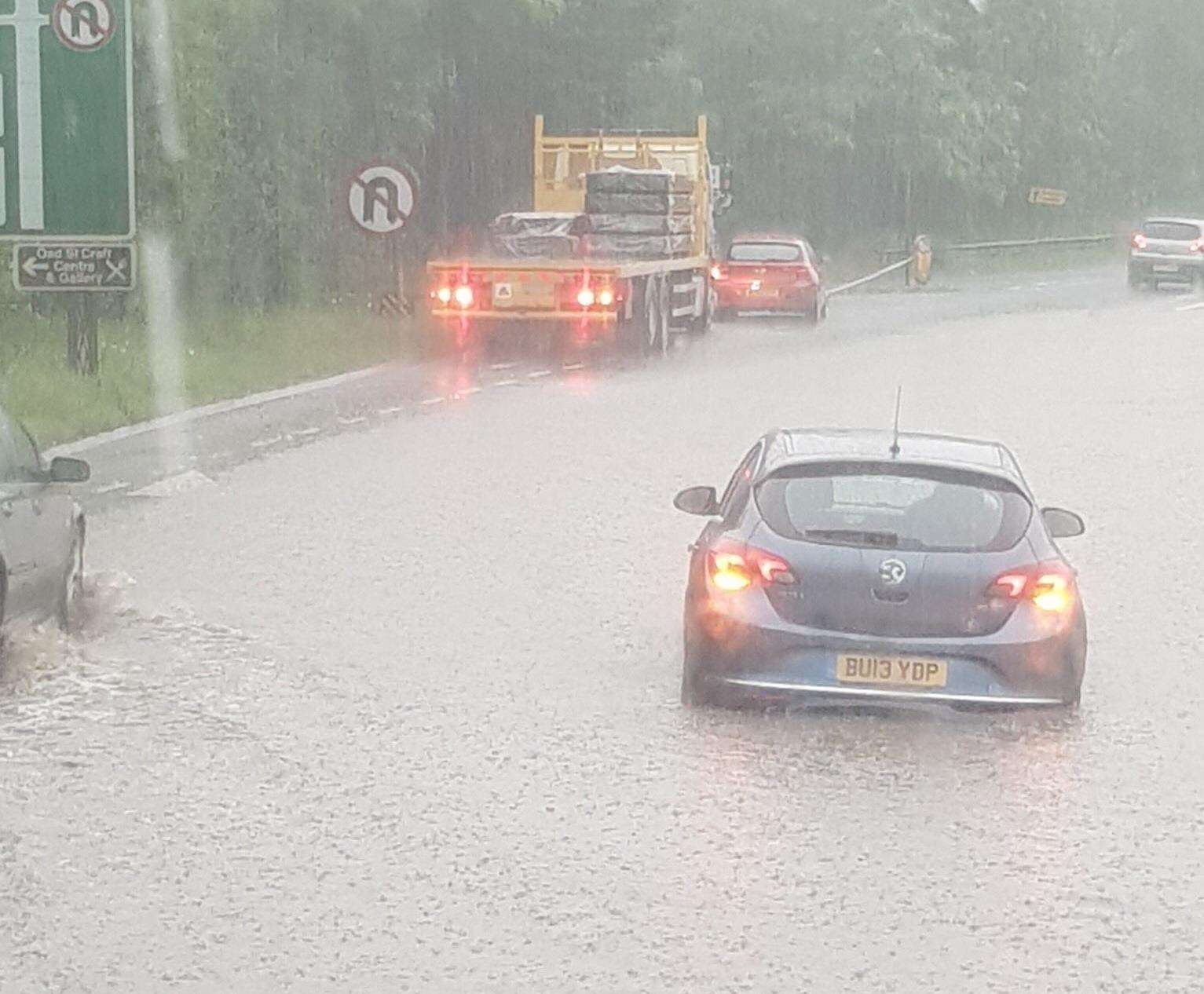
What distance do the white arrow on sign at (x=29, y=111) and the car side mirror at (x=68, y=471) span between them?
12680 millimetres

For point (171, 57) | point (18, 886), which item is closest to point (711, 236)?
point (171, 57)

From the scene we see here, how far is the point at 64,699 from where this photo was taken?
11.0 metres

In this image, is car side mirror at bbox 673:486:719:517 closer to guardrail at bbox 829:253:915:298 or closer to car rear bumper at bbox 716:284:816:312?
car rear bumper at bbox 716:284:816:312

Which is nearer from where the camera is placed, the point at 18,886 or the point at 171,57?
the point at 18,886

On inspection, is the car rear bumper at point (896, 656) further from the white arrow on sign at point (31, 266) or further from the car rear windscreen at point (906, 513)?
the white arrow on sign at point (31, 266)

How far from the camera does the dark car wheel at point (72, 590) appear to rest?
12562 mm

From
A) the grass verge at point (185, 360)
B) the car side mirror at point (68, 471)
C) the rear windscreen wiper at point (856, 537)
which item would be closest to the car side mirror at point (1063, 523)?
the rear windscreen wiper at point (856, 537)

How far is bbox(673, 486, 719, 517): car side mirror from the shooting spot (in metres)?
11.7

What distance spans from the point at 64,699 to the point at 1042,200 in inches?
2757

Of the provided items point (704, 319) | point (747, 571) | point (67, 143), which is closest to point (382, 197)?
point (67, 143)

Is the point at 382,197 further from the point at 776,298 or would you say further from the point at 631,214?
the point at 776,298

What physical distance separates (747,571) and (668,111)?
47.1 meters

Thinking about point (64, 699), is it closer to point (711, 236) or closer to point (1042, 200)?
point (711, 236)

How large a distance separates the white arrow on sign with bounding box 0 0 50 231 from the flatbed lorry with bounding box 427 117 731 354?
28.2 feet
